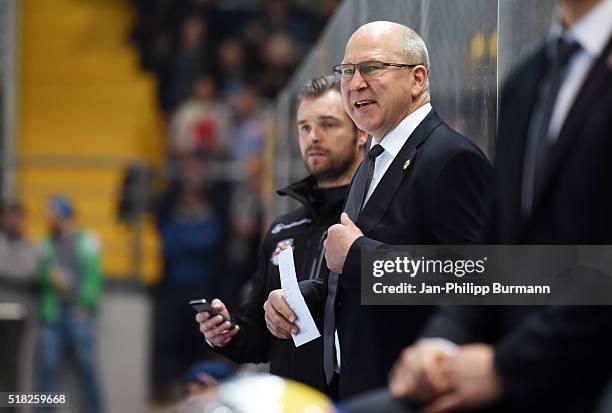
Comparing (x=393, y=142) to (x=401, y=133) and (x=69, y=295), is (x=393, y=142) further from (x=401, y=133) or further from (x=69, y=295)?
(x=69, y=295)

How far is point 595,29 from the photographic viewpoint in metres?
2.38

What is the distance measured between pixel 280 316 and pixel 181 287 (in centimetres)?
815

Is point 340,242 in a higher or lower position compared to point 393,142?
lower

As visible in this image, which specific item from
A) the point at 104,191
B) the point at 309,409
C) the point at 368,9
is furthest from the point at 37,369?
the point at 309,409

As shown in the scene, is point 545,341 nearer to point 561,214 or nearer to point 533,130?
point 561,214

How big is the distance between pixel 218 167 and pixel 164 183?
2.61ft

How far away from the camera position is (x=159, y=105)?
1539cm

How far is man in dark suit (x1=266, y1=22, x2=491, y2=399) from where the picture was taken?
3518mm

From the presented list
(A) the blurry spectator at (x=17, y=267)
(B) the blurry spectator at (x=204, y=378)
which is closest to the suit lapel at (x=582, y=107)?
(B) the blurry spectator at (x=204, y=378)

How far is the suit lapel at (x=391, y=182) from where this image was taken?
3.67 m

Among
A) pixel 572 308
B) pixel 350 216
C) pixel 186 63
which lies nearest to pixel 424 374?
pixel 572 308

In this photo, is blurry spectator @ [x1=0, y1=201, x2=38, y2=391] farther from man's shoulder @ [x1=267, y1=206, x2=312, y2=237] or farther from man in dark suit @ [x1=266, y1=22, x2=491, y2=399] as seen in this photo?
man in dark suit @ [x1=266, y1=22, x2=491, y2=399]

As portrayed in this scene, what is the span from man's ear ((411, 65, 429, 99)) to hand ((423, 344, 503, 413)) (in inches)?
63.7

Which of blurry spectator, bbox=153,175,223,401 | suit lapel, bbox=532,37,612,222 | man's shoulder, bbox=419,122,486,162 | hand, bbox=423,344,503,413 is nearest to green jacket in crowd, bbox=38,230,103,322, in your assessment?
blurry spectator, bbox=153,175,223,401
